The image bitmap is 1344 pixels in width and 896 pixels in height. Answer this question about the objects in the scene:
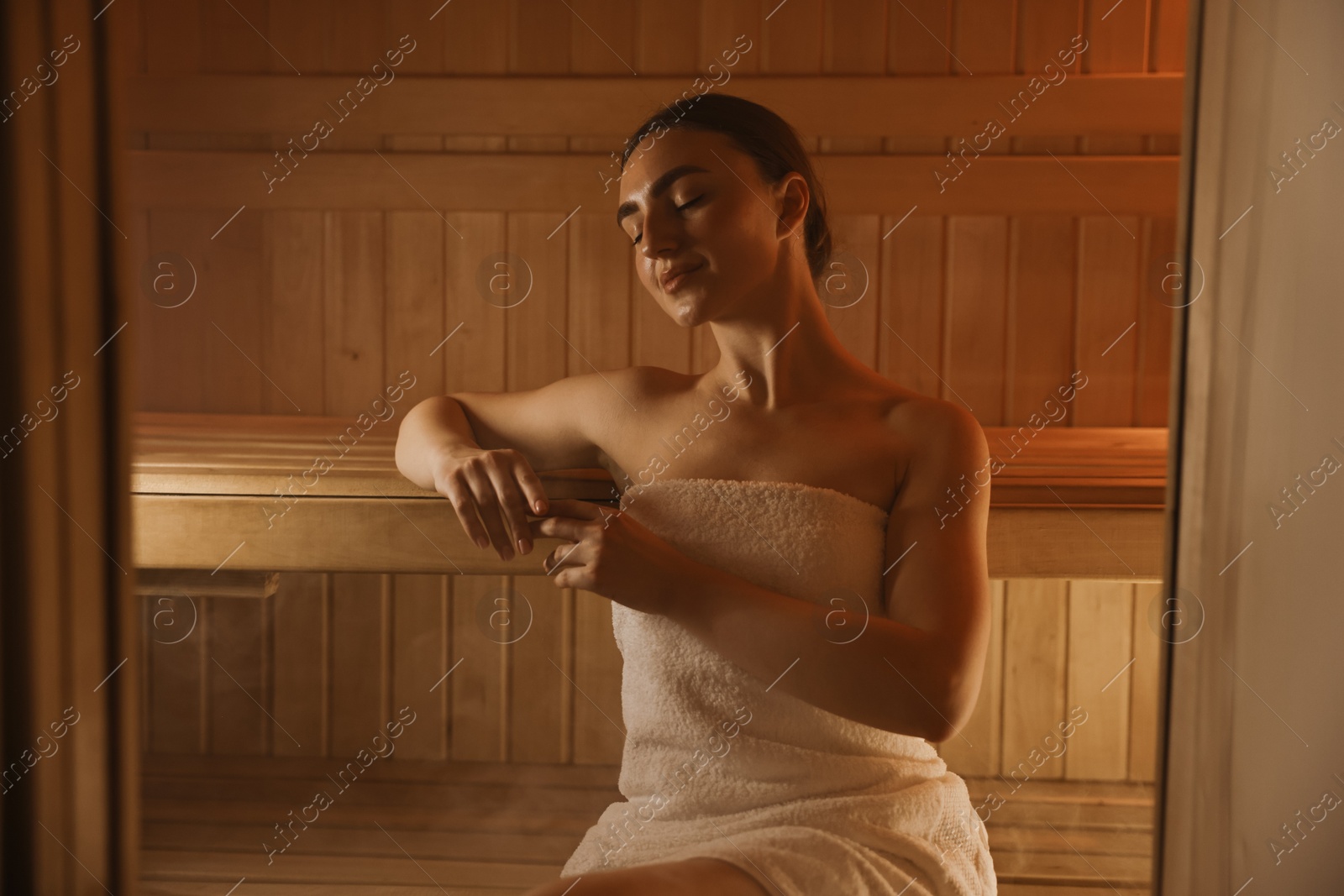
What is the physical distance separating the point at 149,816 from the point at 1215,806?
1753 millimetres

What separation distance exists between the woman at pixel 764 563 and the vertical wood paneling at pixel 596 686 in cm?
83

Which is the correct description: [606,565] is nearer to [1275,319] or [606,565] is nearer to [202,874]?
[1275,319]

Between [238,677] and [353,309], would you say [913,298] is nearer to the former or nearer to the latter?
[353,309]

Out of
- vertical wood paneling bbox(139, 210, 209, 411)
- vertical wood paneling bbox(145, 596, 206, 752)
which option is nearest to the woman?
vertical wood paneling bbox(139, 210, 209, 411)

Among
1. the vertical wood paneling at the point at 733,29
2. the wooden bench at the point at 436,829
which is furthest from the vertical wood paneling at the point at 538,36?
the wooden bench at the point at 436,829

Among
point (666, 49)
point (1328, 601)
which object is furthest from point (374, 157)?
point (1328, 601)

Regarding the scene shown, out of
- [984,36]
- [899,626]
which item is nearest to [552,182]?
[984,36]

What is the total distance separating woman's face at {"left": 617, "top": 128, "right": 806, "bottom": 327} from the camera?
96cm

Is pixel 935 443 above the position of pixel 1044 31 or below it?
below

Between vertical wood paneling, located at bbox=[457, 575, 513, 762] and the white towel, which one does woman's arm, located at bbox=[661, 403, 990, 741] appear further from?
vertical wood paneling, located at bbox=[457, 575, 513, 762]

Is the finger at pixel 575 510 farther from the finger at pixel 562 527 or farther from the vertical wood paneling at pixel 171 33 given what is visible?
the vertical wood paneling at pixel 171 33

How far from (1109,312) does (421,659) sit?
4.79 feet

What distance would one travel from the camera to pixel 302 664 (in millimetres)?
1883

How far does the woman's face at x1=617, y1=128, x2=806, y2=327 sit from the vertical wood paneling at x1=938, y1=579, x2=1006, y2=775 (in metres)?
1.09
